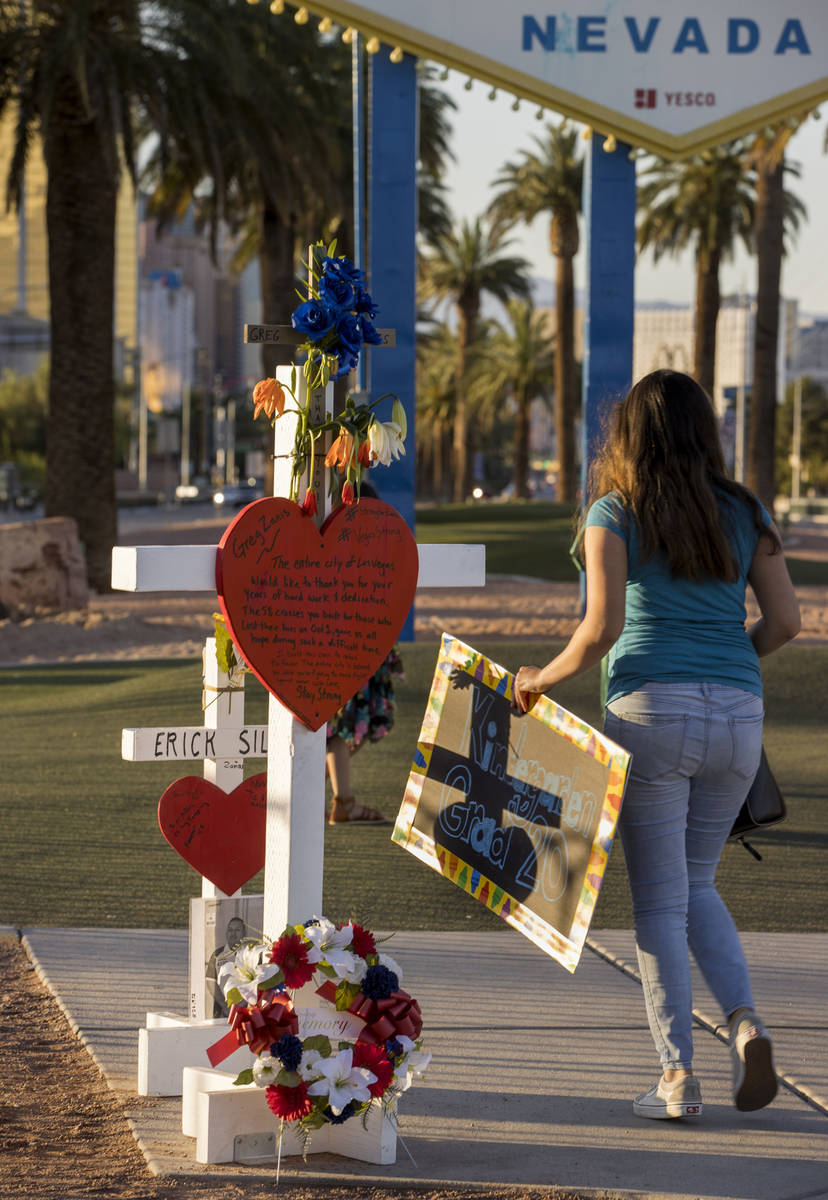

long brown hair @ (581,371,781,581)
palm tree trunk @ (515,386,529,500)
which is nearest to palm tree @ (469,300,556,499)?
palm tree trunk @ (515,386,529,500)

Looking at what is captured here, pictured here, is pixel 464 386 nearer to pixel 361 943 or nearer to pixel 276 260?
pixel 276 260

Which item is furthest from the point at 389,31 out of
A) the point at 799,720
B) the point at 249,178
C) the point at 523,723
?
the point at 249,178

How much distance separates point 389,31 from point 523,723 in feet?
28.6

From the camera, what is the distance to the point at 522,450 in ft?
190

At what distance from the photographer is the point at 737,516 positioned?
407cm

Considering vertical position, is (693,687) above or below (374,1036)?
above

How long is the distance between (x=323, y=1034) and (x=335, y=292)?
175 cm

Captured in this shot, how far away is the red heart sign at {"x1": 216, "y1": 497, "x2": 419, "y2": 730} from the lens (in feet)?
12.8

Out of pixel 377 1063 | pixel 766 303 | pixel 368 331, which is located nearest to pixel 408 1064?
pixel 377 1063

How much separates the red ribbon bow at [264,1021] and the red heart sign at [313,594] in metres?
0.66

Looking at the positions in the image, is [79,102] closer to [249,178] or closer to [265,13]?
[265,13]

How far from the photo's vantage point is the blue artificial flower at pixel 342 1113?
371cm

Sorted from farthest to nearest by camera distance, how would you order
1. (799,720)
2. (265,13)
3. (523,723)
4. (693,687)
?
(265,13) < (799,720) < (523,723) < (693,687)

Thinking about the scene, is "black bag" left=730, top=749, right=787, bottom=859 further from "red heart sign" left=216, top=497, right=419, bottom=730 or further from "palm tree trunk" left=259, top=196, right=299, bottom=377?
"palm tree trunk" left=259, top=196, right=299, bottom=377
